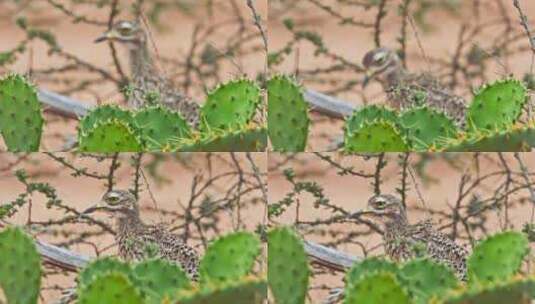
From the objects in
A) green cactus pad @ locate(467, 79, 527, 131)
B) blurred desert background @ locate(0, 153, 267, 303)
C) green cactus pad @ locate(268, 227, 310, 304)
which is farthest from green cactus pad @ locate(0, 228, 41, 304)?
green cactus pad @ locate(467, 79, 527, 131)

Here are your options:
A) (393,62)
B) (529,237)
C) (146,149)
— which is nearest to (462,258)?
(529,237)

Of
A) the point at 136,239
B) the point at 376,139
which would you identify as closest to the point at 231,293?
the point at 136,239

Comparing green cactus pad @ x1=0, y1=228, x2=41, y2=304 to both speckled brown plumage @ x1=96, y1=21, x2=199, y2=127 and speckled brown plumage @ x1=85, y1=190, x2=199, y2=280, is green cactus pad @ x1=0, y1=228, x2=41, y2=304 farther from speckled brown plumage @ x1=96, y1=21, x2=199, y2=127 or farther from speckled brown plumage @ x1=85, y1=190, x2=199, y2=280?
speckled brown plumage @ x1=96, y1=21, x2=199, y2=127

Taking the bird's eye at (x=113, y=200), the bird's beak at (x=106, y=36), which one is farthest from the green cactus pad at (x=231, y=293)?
the bird's beak at (x=106, y=36)

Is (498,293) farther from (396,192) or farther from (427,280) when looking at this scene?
(396,192)

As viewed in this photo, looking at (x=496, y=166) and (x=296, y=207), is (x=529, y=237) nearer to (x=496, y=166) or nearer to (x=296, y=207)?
(x=496, y=166)

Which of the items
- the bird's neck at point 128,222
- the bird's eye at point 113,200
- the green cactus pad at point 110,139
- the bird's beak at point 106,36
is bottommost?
the bird's neck at point 128,222

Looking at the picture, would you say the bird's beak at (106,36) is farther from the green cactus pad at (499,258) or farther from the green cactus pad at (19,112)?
the green cactus pad at (499,258)
